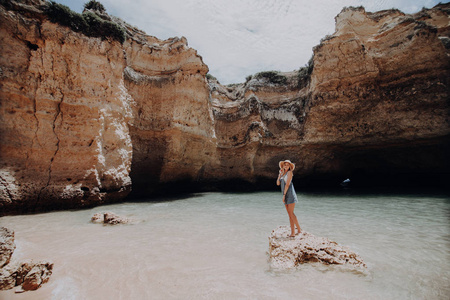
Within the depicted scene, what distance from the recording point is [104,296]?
6.15 feet

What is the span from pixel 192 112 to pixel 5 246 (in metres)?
9.64

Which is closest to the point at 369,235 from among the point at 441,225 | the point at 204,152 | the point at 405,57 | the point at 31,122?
the point at 441,225

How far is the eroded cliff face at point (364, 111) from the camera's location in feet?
32.7

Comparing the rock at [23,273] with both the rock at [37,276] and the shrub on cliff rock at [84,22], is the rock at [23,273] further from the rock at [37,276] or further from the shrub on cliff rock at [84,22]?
the shrub on cliff rock at [84,22]

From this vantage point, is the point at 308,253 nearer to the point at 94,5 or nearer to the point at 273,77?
the point at 94,5

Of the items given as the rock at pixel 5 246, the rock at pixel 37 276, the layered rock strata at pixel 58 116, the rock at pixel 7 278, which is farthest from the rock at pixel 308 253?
the layered rock strata at pixel 58 116

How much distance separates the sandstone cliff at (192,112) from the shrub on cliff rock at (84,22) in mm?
191

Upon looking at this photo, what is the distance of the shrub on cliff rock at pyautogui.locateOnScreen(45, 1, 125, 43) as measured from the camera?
6434 mm

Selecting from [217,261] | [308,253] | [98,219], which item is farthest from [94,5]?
[308,253]

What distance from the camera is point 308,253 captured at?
2.55 metres

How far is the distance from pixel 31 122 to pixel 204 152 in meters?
8.05

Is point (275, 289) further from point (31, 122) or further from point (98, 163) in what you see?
point (31, 122)

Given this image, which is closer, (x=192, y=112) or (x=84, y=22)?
(x=84, y=22)

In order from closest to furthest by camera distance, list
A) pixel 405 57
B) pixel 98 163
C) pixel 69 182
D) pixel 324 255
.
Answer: pixel 324 255 → pixel 69 182 → pixel 98 163 → pixel 405 57
